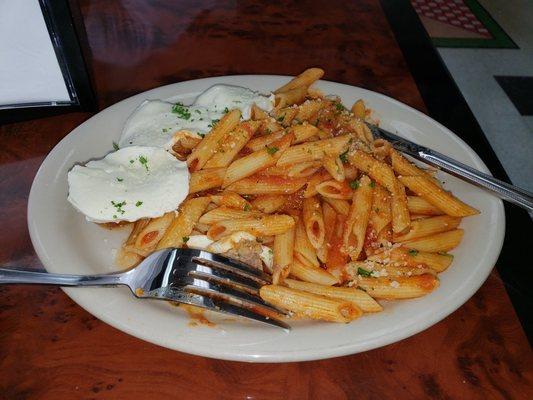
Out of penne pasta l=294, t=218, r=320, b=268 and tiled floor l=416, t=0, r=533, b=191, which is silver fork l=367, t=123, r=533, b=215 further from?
tiled floor l=416, t=0, r=533, b=191

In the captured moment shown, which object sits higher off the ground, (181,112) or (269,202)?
(181,112)

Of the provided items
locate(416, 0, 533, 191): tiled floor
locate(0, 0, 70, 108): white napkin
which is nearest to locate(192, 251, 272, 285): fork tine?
locate(0, 0, 70, 108): white napkin

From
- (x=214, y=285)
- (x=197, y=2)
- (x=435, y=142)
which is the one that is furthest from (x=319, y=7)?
(x=214, y=285)

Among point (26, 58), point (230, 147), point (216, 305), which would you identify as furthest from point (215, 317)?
point (26, 58)

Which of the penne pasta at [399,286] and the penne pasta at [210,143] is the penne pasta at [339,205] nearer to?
the penne pasta at [399,286]

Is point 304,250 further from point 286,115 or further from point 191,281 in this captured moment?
point 286,115

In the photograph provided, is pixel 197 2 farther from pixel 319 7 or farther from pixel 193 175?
pixel 193 175
